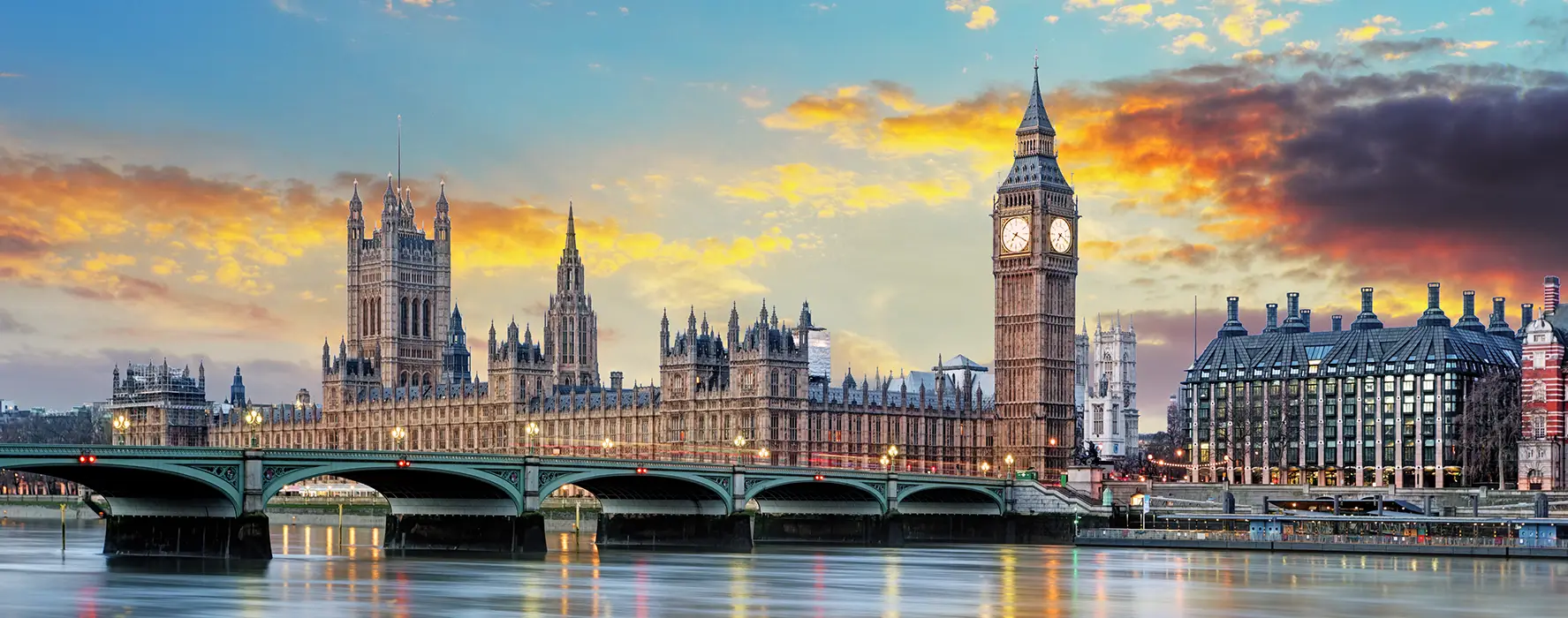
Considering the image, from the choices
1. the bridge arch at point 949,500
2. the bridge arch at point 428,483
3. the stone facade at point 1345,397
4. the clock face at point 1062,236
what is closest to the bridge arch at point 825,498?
the bridge arch at point 949,500

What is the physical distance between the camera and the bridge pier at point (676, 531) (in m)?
110

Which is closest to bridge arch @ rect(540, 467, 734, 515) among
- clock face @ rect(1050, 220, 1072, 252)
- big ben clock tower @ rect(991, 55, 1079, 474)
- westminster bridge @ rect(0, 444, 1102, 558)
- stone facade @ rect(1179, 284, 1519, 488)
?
westminster bridge @ rect(0, 444, 1102, 558)

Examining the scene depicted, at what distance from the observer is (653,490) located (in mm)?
111000

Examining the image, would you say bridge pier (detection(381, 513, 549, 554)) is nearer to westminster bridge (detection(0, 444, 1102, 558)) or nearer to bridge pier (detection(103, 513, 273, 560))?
westminster bridge (detection(0, 444, 1102, 558))

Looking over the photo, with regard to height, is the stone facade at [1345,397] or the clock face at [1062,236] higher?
the clock face at [1062,236]

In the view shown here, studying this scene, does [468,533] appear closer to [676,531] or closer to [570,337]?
[676,531]

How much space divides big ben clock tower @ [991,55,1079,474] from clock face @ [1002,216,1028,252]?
6cm

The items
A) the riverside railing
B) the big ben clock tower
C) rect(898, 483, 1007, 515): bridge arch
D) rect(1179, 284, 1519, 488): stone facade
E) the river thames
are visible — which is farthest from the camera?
rect(1179, 284, 1519, 488): stone facade

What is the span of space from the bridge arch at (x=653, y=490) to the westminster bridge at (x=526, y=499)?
9 centimetres

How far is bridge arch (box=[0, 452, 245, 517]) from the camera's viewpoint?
80438 millimetres

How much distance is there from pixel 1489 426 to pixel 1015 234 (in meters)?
35.5

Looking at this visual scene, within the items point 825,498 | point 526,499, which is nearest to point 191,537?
point 526,499

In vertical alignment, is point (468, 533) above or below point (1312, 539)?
above

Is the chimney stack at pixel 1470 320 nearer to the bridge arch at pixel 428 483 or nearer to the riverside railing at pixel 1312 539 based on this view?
the riverside railing at pixel 1312 539
